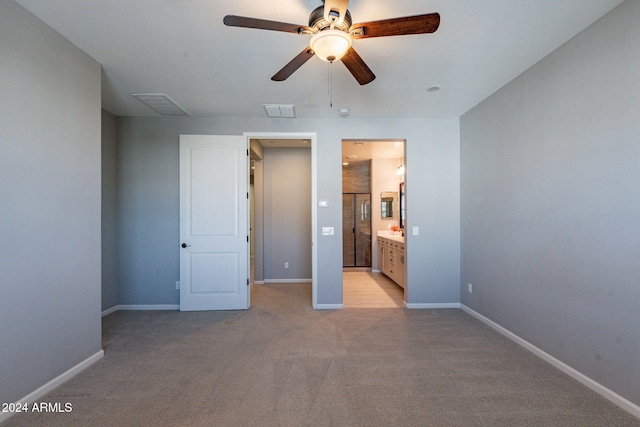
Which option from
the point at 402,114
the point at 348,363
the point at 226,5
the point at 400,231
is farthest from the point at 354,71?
the point at 400,231

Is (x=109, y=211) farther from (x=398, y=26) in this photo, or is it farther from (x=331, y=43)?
(x=398, y=26)

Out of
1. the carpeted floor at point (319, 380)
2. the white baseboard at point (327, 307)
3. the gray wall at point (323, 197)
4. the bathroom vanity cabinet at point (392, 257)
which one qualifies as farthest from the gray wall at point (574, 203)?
the white baseboard at point (327, 307)

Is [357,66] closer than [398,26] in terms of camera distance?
No

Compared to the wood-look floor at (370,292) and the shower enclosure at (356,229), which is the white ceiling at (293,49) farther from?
the shower enclosure at (356,229)

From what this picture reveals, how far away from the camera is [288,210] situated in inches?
209

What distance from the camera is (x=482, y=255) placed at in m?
3.28

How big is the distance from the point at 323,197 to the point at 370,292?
6.38 ft

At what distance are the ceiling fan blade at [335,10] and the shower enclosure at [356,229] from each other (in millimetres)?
5348

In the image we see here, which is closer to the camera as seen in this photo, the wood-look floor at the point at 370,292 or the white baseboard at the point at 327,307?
the white baseboard at the point at 327,307

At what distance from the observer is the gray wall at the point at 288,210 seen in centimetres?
528

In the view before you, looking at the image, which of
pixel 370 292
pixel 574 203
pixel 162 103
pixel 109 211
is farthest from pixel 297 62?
pixel 370 292

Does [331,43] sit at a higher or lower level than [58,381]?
higher

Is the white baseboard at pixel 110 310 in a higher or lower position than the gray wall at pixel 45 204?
lower

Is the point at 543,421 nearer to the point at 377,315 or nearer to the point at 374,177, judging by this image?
the point at 377,315
